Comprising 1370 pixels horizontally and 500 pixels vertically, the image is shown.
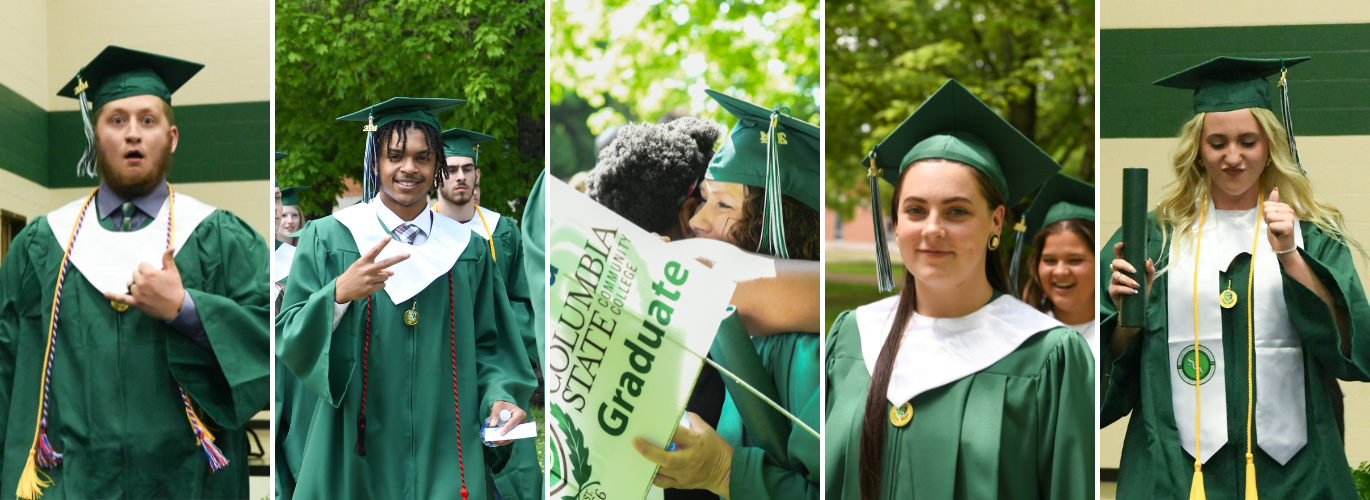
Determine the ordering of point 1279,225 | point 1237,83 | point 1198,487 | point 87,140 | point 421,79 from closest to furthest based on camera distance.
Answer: point 1279,225, point 1198,487, point 1237,83, point 421,79, point 87,140

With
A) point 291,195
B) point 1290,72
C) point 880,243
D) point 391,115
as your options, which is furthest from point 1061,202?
point 291,195

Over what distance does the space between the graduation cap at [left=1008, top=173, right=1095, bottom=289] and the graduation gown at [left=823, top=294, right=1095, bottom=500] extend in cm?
156

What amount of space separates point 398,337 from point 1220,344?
284 cm

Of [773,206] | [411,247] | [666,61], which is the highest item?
[666,61]

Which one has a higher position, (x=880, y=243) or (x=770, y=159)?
(x=770, y=159)

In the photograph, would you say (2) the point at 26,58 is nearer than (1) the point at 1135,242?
No

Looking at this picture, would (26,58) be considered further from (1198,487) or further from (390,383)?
(1198,487)

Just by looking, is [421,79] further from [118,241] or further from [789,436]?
[789,436]

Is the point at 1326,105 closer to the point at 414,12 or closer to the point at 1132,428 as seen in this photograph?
the point at 1132,428

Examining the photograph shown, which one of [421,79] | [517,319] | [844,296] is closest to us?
[517,319]

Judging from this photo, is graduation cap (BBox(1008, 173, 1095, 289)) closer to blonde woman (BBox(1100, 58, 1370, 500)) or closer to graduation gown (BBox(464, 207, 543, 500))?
blonde woman (BBox(1100, 58, 1370, 500))

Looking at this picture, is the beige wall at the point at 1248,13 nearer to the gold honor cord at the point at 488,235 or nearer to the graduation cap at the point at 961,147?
the graduation cap at the point at 961,147

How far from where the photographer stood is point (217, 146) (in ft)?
13.2

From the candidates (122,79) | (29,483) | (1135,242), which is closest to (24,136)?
(122,79)
